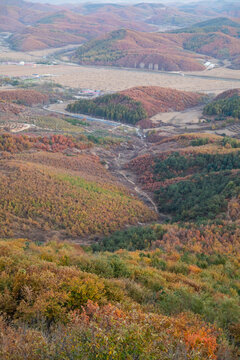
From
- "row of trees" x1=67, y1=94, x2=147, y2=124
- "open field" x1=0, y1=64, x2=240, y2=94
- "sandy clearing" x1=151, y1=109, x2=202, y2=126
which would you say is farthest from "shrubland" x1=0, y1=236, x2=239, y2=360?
"open field" x1=0, y1=64, x2=240, y2=94

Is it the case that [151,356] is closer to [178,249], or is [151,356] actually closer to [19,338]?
[19,338]

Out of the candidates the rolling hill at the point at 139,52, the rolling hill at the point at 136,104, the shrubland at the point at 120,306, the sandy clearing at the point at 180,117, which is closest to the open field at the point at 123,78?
the rolling hill at the point at 139,52

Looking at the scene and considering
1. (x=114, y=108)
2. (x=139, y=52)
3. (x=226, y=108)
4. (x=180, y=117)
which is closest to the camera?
(x=226, y=108)

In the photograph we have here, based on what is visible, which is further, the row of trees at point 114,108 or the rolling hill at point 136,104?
the rolling hill at point 136,104

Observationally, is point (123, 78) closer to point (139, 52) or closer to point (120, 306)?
point (139, 52)

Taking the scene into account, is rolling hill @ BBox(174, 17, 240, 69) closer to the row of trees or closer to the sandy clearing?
the sandy clearing

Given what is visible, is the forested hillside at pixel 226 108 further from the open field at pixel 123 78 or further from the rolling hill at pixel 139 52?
the rolling hill at pixel 139 52

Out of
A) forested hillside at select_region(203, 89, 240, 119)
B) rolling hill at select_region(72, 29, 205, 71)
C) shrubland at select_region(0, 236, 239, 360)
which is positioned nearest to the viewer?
shrubland at select_region(0, 236, 239, 360)

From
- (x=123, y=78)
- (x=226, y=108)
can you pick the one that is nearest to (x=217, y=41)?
(x=123, y=78)
